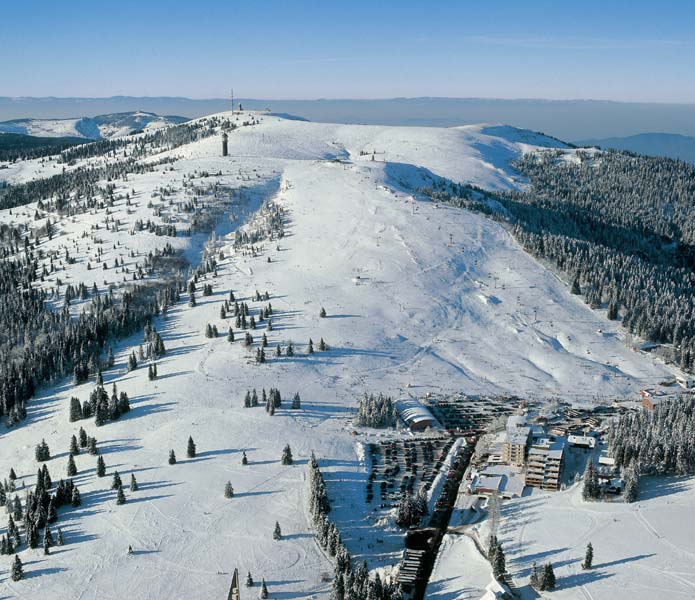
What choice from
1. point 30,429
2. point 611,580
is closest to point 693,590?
point 611,580

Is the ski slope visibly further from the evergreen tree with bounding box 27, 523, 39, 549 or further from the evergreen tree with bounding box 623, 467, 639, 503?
the evergreen tree with bounding box 623, 467, 639, 503

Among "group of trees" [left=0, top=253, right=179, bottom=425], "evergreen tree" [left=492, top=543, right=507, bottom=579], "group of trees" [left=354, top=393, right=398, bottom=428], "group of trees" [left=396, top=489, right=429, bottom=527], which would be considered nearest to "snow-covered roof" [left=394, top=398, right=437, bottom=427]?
"group of trees" [left=354, top=393, right=398, bottom=428]

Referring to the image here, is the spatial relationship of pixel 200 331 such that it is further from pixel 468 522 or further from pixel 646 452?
pixel 646 452

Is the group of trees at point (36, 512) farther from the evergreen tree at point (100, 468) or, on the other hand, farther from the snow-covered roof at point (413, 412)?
the snow-covered roof at point (413, 412)

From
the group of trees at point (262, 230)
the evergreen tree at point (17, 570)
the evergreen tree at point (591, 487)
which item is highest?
the group of trees at point (262, 230)

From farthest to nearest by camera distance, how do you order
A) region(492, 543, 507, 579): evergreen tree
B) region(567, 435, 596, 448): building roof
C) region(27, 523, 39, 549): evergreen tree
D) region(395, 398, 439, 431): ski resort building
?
region(395, 398, 439, 431): ski resort building → region(567, 435, 596, 448): building roof → region(27, 523, 39, 549): evergreen tree → region(492, 543, 507, 579): evergreen tree

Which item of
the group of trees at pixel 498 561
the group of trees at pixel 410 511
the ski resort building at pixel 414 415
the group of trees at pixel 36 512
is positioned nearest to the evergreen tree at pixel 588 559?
the group of trees at pixel 498 561

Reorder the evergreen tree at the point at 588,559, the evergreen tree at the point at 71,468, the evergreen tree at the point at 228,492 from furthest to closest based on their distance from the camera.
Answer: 1. the evergreen tree at the point at 71,468
2. the evergreen tree at the point at 228,492
3. the evergreen tree at the point at 588,559
